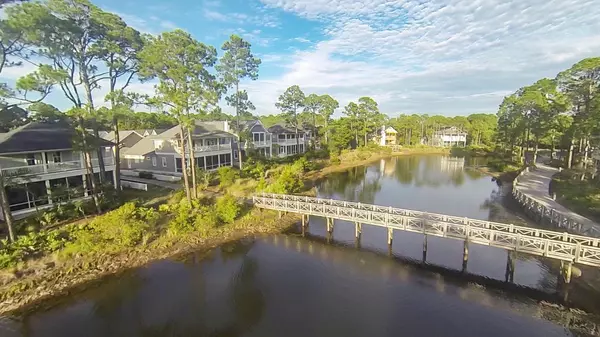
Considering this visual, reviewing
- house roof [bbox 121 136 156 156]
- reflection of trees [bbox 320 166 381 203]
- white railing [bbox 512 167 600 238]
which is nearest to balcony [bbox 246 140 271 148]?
reflection of trees [bbox 320 166 381 203]

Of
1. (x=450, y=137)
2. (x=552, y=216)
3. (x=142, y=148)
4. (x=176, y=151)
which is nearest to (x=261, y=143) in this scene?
(x=176, y=151)

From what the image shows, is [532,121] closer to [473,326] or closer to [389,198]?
[389,198]

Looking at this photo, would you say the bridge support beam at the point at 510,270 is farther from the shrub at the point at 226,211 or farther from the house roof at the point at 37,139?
the house roof at the point at 37,139

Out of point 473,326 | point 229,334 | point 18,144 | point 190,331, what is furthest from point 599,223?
point 18,144

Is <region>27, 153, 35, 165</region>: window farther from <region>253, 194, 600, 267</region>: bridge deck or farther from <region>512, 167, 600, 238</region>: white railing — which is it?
<region>512, 167, 600, 238</region>: white railing

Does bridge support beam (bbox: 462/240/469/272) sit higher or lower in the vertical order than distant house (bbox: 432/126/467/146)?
lower

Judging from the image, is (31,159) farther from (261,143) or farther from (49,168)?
(261,143)
